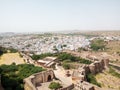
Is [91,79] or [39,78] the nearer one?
[39,78]

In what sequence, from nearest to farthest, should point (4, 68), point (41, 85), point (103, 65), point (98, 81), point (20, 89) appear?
point (20, 89), point (41, 85), point (4, 68), point (98, 81), point (103, 65)

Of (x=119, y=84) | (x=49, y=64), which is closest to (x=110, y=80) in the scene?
(x=119, y=84)

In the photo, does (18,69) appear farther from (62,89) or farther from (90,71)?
(90,71)

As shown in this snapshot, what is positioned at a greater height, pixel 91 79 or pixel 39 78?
pixel 39 78

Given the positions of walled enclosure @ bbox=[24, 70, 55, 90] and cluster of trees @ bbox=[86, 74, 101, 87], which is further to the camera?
→ cluster of trees @ bbox=[86, 74, 101, 87]

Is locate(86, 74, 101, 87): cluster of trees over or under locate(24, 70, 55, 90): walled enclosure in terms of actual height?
under

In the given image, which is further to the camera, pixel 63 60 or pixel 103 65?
pixel 63 60

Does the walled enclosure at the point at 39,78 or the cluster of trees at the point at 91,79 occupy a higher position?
the walled enclosure at the point at 39,78

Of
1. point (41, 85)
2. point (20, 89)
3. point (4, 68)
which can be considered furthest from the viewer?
point (4, 68)

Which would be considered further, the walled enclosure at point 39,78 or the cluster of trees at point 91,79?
the cluster of trees at point 91,79

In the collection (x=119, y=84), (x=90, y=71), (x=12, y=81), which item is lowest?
(x=119, y=84)

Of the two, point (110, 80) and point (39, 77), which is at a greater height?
point (39, 77)
